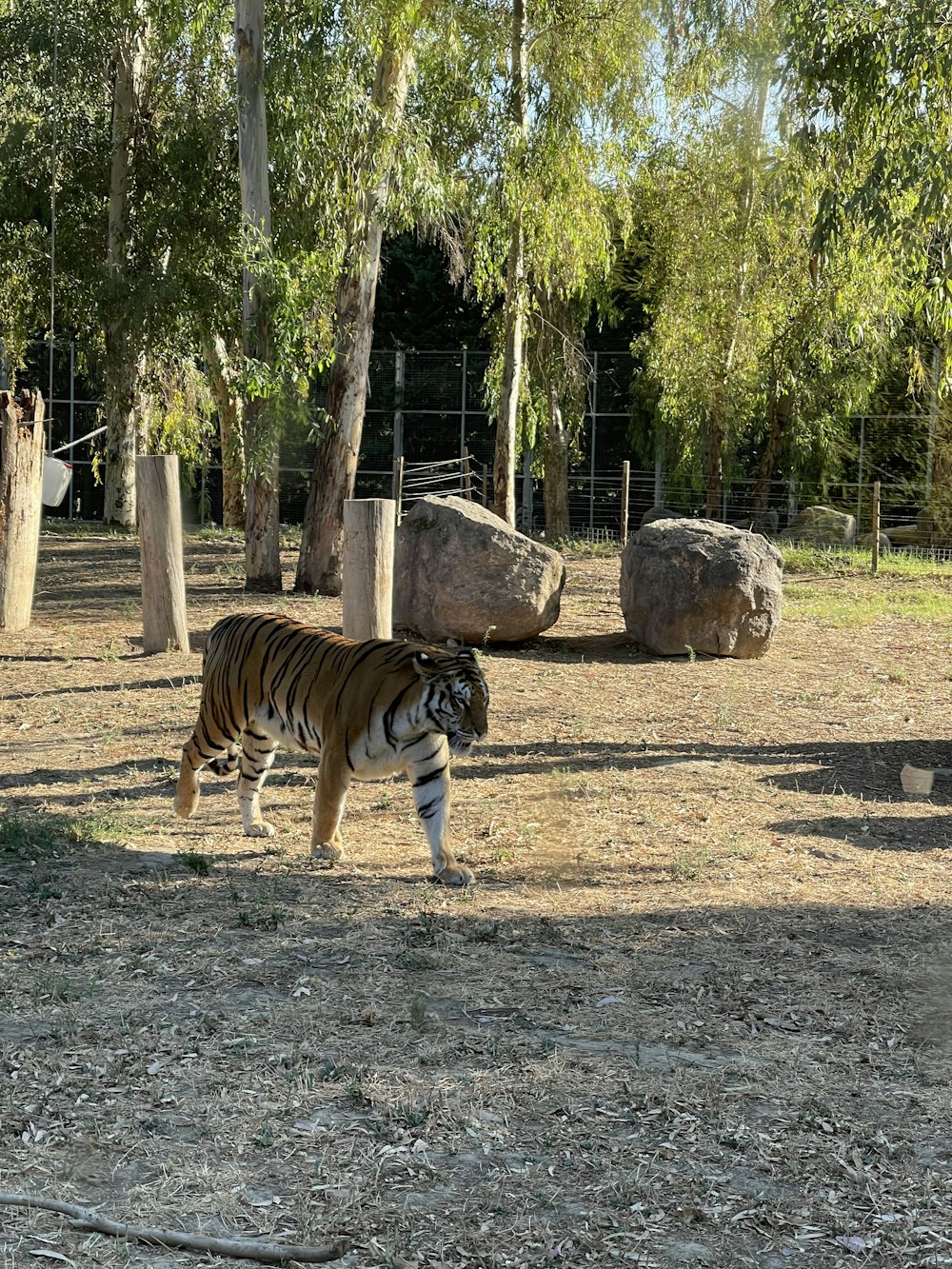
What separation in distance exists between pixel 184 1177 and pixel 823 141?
9256 mm

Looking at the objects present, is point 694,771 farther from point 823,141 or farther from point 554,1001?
point 823,141

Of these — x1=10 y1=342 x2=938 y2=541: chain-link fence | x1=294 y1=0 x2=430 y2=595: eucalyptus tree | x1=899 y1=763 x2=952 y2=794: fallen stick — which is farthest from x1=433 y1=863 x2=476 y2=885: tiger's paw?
x1=10 y1=342 x2=938 y2=541: chain-link fence

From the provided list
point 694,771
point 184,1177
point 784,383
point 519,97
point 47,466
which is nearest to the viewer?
point 184,1177

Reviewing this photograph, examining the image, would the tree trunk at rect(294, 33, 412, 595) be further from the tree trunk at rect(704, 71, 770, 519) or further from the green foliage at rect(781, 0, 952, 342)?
the green foliage at rect(781, 0, 952, 342)

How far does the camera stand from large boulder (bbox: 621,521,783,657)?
11953 millimetres

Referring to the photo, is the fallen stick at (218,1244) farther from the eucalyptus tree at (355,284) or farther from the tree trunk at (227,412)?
the tree trunk at (227,412)

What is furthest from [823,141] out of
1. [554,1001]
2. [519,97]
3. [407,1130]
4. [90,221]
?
[90,221]

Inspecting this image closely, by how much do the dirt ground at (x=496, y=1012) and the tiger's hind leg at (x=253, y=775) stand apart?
0.12 m

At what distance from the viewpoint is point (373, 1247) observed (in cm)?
312

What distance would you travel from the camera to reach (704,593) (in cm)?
1193

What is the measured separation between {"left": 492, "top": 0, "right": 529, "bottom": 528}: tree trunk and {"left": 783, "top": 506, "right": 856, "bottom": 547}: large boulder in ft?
19.6

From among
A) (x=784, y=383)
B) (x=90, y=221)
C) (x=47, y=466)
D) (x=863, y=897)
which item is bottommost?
(x=863, y=897)

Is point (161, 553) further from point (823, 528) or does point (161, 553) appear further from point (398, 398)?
point (823, 528)

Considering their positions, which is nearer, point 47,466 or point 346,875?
point 346,875
